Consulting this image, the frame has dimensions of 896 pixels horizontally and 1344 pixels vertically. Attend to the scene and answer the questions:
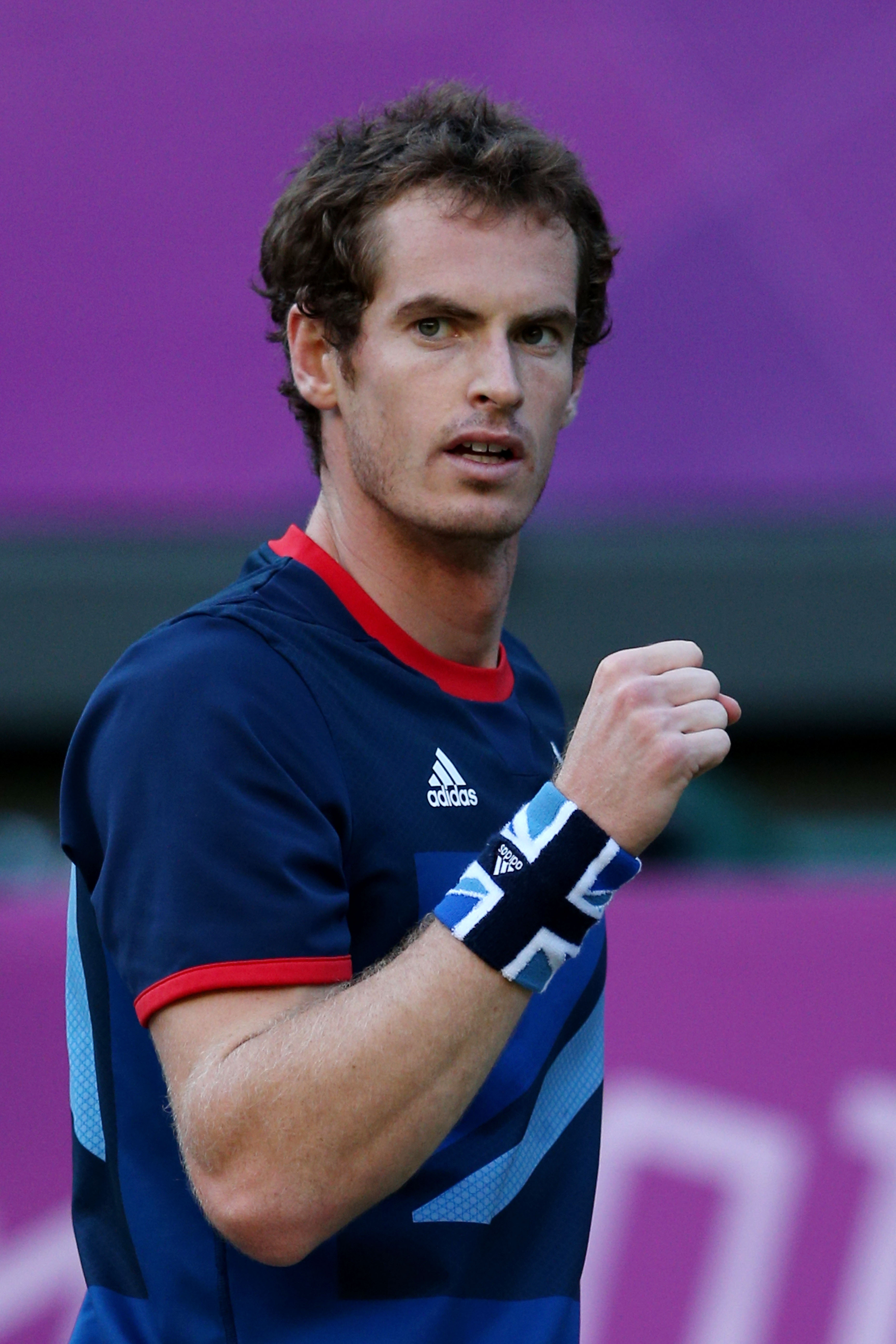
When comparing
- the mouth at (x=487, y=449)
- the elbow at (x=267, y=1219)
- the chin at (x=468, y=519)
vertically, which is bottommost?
the elbow at (x=267, y=1219)

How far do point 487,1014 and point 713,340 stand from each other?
545 cm

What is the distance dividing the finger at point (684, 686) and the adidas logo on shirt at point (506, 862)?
253 mm

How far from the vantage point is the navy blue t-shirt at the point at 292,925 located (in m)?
1.73

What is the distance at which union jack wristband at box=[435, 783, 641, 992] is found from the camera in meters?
1.69

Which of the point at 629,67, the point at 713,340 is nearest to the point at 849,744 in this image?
the point at 713,340

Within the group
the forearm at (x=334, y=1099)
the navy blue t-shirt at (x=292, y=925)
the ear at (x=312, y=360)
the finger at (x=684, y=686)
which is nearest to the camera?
the forearm at (x=334, y=1099)

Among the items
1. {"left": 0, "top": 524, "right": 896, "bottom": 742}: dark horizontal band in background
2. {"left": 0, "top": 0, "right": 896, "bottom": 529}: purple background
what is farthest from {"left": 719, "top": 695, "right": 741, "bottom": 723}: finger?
{"left": 0, "top": 0, "right": 896, "bottom": 529}: purple background

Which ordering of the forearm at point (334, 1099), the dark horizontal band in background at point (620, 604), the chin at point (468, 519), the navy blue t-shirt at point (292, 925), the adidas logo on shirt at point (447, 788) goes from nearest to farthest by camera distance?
the forearm at point (334, 1099)
the navy blue t-shirt at point (292, 925)
the adidas logo on shirt at point (447, 788)
the chin at point (468, 519)
the dark horizontal band in background at point (620, 604)

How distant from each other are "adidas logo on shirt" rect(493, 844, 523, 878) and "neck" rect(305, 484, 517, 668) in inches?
20.1

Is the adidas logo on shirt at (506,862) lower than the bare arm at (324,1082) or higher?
higher

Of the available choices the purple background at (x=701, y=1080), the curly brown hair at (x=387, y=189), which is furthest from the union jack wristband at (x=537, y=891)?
the purple background at (x=701, y=1080)

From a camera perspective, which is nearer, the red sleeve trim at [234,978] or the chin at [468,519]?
the red sleeve trim at [234,978]

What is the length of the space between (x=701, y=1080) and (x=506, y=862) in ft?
8.77

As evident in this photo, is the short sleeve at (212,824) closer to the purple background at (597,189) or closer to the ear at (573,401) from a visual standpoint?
the ear at (573,401)
